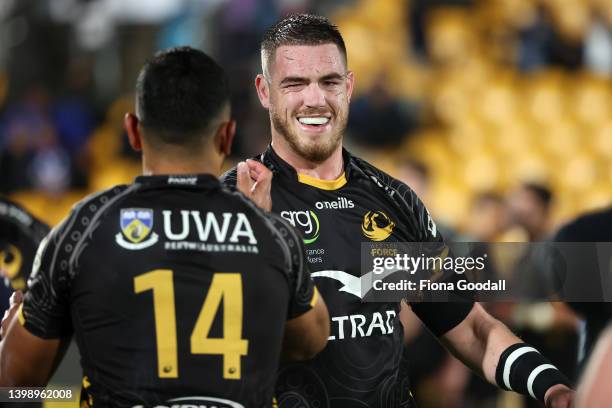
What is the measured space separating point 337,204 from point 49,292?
1438 mm

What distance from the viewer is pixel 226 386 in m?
2.72

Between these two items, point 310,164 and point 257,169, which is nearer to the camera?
point 257,169

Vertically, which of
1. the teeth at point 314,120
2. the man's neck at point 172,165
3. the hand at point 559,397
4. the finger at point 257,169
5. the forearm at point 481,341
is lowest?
the hand at point 559,397

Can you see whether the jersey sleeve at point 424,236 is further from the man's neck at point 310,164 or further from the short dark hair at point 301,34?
the short dark hair at point 301,34

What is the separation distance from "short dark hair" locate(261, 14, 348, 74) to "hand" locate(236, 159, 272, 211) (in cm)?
66

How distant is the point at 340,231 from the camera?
3832 millimetres

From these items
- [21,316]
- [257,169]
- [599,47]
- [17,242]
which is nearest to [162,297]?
[21,316]

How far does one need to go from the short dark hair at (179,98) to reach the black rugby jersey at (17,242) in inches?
63.6

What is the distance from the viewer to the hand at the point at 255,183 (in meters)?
3.28

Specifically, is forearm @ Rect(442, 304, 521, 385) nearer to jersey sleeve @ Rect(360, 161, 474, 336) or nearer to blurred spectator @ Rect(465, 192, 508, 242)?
jersey sleeve @ Rect(360, 161, 474, 336)

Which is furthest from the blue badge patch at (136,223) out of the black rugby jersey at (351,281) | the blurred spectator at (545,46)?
the blurred spectator at (545,46)

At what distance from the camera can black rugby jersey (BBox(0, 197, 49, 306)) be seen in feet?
13.8

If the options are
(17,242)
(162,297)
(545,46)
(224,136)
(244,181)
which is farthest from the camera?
(545,46)

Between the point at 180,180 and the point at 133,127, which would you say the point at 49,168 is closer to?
the point at 133,127
